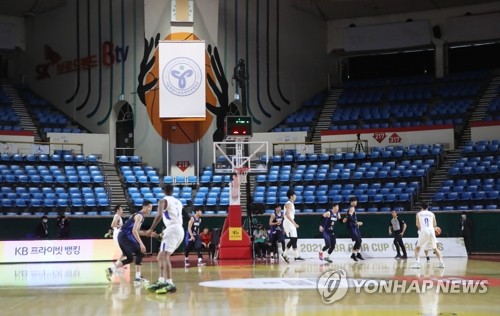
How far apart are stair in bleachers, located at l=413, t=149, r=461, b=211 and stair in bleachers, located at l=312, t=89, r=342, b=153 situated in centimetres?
681

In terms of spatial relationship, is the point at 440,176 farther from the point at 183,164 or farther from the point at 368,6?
the point at 368,6

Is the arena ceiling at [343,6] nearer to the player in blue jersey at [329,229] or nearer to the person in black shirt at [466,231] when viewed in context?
the person in black shirt at [466,231]

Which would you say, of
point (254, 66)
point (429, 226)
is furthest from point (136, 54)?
point (429, 226)

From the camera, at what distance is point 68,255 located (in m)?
27.9

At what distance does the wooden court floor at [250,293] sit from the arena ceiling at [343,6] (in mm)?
26139

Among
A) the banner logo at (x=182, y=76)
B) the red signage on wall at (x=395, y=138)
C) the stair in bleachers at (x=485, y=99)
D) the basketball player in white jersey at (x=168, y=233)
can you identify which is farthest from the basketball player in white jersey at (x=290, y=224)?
the stair in bleachers at (x=485, y=99)

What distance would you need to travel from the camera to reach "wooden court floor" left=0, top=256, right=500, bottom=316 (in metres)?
12.1

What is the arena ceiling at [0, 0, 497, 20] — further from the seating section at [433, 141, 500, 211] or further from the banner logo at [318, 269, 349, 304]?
the banner logo at [318, 269, 349, 304]

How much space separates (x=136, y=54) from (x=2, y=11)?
11924mm

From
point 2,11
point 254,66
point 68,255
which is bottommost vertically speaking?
point 68,255

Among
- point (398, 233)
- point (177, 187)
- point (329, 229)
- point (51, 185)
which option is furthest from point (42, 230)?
point (398, 233)

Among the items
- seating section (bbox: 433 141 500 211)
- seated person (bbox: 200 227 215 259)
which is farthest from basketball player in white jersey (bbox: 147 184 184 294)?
seating section (bbox: 433 141 500 211)

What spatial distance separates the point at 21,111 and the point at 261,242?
2280cm

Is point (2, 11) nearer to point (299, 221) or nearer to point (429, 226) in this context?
point (299, 221)
